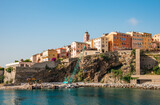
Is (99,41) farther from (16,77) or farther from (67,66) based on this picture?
(16,77)

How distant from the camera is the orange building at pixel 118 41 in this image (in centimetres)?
7325

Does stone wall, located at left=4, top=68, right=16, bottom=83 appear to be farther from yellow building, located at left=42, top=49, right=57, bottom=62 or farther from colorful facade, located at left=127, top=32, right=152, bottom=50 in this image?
colorful facade, located at left=127, top=32, right=152, bottom=50

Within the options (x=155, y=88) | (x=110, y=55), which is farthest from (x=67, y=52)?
(x=155, y=88)

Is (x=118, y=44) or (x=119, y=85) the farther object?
(x=118, y=44)

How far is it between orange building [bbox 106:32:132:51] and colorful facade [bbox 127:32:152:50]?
2.07 metres

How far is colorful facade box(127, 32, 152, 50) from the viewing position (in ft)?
251

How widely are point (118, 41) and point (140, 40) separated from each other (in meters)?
10.1

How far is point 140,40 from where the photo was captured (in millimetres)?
77688

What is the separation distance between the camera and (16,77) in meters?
58.4

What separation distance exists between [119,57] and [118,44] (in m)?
7.74

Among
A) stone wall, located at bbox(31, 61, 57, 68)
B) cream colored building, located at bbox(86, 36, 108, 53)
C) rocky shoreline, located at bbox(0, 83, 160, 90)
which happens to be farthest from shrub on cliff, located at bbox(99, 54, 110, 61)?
stone wall, located at bbox(31, 61, 57, 68)

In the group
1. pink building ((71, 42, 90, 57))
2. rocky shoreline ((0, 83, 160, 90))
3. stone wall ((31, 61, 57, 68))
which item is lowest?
rocky shoreline ((0, 83, 160, 90))

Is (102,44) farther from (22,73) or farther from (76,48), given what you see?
(22,73)

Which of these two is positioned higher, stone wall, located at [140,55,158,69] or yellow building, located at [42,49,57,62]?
yellow building, located at [42,49,57,62]
